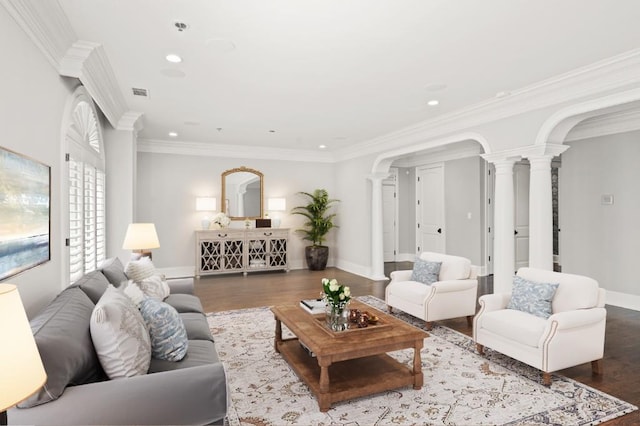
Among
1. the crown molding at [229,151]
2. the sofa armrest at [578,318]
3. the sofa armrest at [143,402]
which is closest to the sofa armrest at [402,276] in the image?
the sofa armrest at [578,318]

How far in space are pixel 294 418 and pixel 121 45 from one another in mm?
3172

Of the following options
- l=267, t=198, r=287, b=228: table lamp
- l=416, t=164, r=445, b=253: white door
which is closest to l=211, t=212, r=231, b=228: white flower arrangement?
l=267, t=198, r=287, b=228: table lamp

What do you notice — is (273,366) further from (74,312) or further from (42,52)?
(42,52)

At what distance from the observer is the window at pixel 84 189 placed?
3250 millimetres

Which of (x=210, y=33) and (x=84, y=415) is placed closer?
(x=84, y=415)

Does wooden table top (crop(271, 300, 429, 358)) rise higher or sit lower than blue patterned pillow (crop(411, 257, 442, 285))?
lower

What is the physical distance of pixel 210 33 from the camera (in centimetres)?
280

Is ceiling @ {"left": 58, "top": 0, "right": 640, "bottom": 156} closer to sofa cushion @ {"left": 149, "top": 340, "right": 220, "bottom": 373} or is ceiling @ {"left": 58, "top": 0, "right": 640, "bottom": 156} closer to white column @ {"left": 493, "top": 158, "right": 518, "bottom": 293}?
white column @ {"left": 493, "top": 158, "right": 518, "bottom": 293}

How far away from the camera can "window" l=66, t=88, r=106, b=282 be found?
128 inches

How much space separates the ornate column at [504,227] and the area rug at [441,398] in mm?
1399

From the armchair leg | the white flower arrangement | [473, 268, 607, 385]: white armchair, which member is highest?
the white flower arrangement

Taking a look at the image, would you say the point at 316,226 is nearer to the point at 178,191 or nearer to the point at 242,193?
the point at 242,193

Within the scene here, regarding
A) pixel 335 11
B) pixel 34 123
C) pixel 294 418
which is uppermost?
pixel 335 11

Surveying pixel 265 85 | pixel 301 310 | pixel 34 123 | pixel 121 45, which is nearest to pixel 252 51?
pixel 265 85
